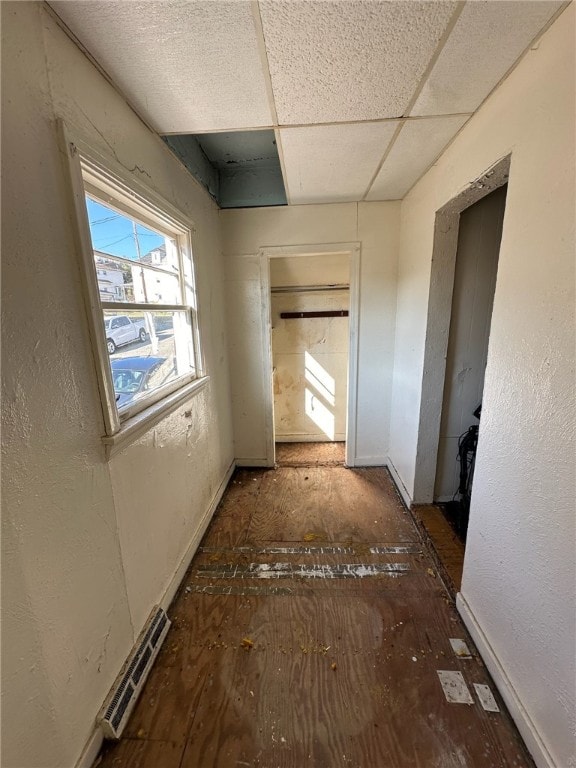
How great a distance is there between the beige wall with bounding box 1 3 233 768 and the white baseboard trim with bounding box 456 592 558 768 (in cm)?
151

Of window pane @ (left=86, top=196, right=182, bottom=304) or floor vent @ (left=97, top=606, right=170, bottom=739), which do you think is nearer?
floor vent @ (left=97, top=606, right=170, bottom=739)

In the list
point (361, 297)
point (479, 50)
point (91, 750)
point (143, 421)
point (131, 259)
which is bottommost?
point (91, 750)

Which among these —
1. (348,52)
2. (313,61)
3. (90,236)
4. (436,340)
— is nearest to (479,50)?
(348,52)

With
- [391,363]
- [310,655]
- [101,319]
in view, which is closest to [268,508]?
[310,655]

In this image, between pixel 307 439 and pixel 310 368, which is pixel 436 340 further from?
pixel 307 439

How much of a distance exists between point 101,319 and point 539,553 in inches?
67.5

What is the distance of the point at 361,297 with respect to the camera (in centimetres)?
265

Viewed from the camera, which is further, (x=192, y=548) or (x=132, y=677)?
(x=192, y=548)

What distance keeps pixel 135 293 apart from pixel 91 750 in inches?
68.9

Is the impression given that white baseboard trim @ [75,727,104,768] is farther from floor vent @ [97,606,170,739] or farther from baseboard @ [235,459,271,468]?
baseboard @ [235,459,271,468]

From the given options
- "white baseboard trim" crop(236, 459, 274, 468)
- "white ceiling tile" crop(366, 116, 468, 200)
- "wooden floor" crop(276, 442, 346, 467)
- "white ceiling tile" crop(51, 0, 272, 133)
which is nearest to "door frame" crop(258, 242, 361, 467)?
"white baseboard trim" crop(236, 459, 274, 468)

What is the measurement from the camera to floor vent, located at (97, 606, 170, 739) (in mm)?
1077

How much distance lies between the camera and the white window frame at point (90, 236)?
100cm

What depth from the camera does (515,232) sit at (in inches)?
44.2
